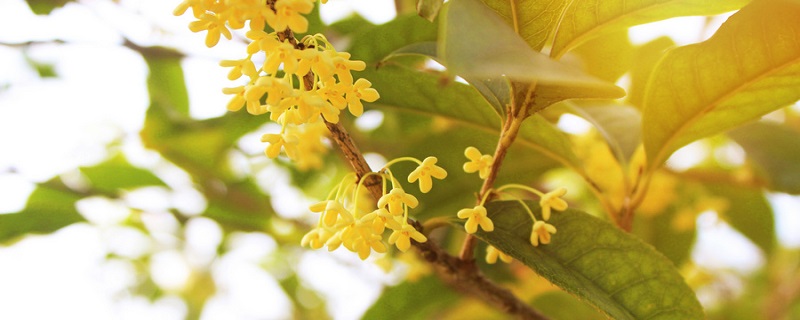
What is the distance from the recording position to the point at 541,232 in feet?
2.84

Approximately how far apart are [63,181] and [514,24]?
4.95ft

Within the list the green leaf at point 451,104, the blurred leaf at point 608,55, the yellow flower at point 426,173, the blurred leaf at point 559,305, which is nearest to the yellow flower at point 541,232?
the yellow flower at point 426,173

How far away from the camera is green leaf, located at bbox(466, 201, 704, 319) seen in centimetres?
84

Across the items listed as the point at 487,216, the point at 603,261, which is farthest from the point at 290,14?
the point at 603,261

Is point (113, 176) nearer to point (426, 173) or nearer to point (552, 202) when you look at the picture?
point (426, 173)

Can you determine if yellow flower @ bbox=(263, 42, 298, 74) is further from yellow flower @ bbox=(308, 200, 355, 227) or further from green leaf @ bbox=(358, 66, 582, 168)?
green leaf @ bbox=(358, 66, 582, 168)

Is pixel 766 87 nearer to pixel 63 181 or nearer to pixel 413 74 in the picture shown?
pixel 413 74

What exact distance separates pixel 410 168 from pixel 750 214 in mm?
1249

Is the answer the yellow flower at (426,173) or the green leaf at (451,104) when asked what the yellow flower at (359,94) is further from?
the green leaf at (451,104)

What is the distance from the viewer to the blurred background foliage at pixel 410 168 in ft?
3.80

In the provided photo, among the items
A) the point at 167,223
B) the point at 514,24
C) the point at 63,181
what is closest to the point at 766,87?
the point at 514,24

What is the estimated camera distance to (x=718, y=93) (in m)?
0.95

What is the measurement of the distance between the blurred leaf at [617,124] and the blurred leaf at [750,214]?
867 millimetres

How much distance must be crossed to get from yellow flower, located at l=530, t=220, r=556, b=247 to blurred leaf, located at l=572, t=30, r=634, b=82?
22.9 inches
